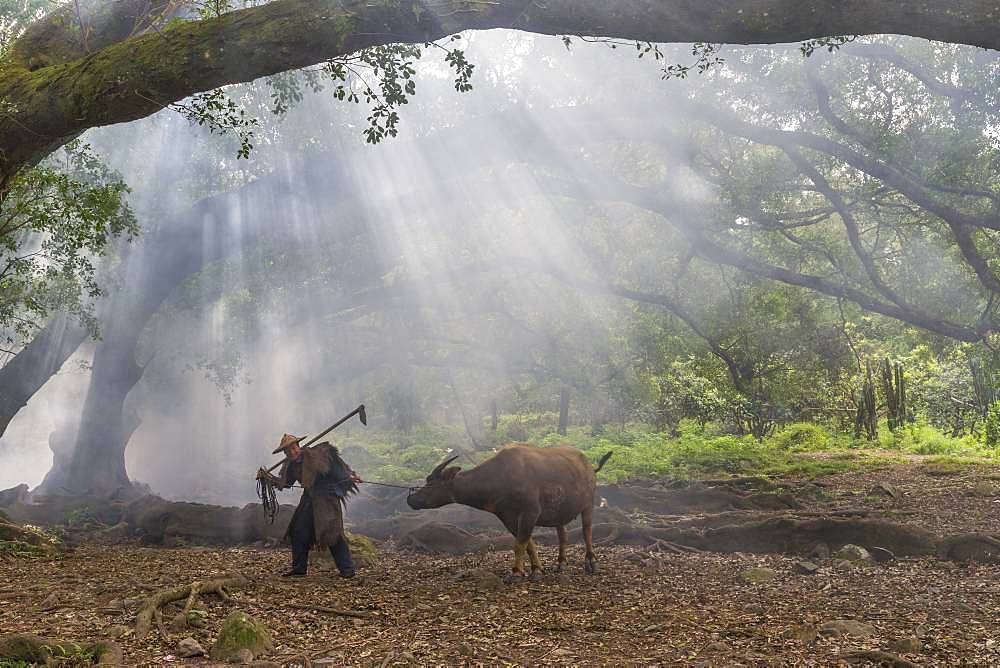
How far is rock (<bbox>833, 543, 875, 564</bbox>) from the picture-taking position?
9.81m

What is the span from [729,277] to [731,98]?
21.4 feet

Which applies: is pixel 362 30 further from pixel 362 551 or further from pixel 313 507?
pixel 362 551

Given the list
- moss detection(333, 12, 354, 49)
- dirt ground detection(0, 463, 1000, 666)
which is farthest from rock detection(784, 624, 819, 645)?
moss detection(333, 12, 354, 49)

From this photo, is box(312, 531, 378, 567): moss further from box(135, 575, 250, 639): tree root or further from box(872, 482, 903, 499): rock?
box(872, 482, 903, 499): rock

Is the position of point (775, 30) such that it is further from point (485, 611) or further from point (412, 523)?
point (412, 523)

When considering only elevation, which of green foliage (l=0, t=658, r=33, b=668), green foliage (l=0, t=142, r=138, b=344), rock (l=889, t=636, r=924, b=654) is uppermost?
green foliage (l=0, t=142, r=138, b=344)

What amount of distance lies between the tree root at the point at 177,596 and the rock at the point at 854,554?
7.41 m

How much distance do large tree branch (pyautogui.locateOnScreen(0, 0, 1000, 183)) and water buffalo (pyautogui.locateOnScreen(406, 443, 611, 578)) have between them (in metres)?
4.89

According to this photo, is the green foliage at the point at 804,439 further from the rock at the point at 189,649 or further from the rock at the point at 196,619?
the rock at the point at 189,649

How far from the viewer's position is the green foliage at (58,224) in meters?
9.79

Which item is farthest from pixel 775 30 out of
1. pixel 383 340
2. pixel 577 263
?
pixel 383 340

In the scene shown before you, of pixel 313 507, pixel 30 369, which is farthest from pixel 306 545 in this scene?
pixel 30 369

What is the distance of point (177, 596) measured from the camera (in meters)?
7.31

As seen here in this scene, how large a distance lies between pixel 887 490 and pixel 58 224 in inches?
629
